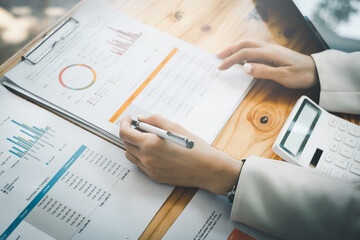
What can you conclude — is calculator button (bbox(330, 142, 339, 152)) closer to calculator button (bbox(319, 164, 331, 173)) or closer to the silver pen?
calculator button (bbox(319, 164, 331, 173))

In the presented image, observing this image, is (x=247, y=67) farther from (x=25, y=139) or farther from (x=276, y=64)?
(x=25, y=139)

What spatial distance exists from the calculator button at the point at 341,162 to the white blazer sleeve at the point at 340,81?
0.14m

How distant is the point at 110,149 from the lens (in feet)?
2.06

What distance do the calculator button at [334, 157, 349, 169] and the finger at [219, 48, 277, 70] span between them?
0.30 m

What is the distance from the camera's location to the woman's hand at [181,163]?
1.88 ft

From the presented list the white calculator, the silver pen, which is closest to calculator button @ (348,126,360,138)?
the white calculator

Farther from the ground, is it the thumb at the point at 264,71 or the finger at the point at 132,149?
the thumb at the point at 264,71

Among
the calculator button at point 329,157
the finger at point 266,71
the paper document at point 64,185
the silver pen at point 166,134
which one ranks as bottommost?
the paper document at point 64,185

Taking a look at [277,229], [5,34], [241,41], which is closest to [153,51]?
[241,41]

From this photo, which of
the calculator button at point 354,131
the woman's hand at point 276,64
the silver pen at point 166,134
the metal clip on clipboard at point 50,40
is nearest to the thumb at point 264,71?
the woman's hand at point 276,64

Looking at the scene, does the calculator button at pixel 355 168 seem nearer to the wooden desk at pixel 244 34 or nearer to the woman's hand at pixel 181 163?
the wooden desk at pixel 244 34

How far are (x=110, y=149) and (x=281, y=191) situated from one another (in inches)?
14.6

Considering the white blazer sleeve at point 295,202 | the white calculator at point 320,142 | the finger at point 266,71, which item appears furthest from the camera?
the finger at point 266,71

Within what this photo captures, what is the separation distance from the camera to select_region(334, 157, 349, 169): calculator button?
0.59 meters
